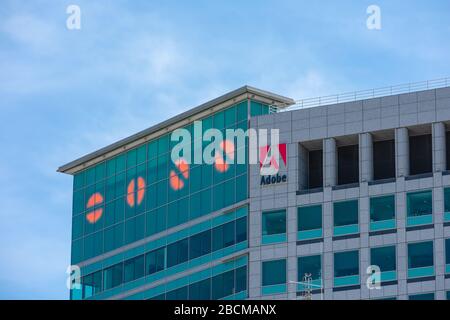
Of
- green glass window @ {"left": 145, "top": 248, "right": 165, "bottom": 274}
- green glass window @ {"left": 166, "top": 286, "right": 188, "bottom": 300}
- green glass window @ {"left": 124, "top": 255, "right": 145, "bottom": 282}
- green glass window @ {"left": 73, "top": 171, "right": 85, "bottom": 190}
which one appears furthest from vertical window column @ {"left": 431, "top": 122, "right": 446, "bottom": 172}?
green glass window @ {"left": 73, "top": 171, "right": 85, "bottom": 190}

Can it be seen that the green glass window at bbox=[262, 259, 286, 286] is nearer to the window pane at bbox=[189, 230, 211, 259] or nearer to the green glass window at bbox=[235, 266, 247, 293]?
the green glass window at bbox=[235, 266, 247, 293]

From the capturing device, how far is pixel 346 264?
91312 mm

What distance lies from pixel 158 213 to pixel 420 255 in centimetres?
2430

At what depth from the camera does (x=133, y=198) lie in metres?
107

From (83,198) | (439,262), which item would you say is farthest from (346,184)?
(83,198)

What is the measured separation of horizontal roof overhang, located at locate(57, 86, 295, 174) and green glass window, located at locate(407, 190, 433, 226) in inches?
518

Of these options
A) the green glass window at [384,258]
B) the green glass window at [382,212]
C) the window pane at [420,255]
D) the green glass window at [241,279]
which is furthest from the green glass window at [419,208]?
the green glass window at [241,279]

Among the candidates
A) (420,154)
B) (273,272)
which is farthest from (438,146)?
(273,272)

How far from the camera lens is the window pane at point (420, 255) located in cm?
8846

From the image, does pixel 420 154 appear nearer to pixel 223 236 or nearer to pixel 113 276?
pixel 223 236

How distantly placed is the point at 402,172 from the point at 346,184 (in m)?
4.55

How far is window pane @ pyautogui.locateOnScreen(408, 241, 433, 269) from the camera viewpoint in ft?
290
